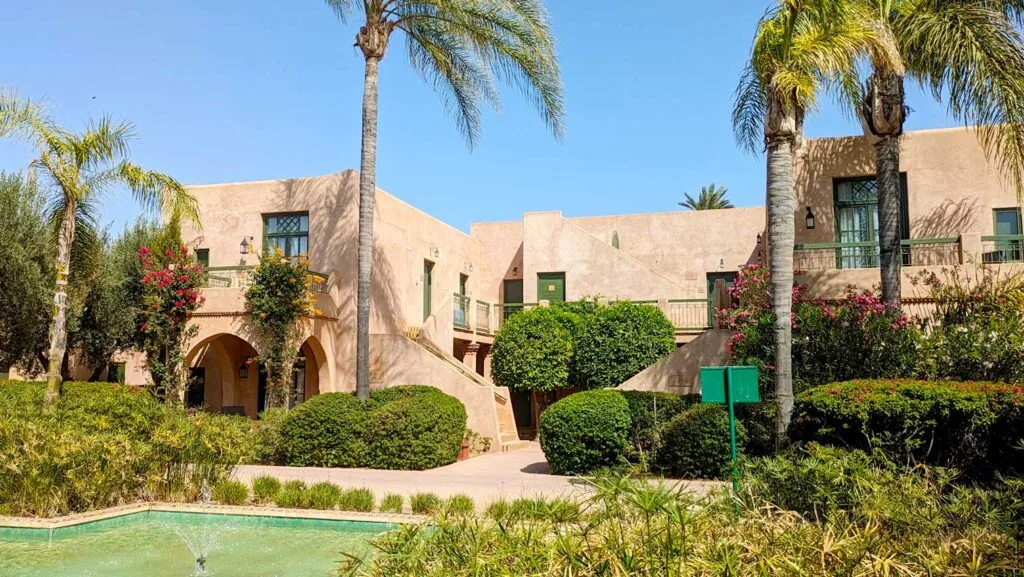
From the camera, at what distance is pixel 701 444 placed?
12648mm

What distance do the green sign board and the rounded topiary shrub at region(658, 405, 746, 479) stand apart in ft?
10.5

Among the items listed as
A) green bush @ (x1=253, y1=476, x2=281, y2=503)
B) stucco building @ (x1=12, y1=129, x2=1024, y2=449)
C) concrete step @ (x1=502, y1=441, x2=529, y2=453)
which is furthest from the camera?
concrete step @ (x1=502, y1=441, x2=529, y2=453)

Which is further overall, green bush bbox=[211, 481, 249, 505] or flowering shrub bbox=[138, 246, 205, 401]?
flowering shrub bbox=[138, 246, 205, 401]

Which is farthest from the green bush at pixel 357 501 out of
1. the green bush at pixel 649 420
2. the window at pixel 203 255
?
the window at pixel 203 255

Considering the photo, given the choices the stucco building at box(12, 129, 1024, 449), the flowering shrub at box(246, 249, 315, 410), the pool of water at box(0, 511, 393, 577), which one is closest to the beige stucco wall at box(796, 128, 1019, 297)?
the stucco building at box(12, 129, 1024, 449)

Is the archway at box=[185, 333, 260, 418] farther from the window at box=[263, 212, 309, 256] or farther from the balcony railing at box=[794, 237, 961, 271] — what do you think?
the balcony railing at box=[794, 237, 961, 271]

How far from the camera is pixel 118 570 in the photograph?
8.03m

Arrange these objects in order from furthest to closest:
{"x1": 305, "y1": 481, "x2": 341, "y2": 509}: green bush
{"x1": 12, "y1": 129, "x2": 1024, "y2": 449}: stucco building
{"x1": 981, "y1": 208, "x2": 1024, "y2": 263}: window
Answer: {"x1": 12, "y1": 129, "x2": 1024, "y2": 449}: stucco building
{"x1": 981, "y1": 208, "x2": 1024, "y2": 263}: window
{"x1": 305, "y1": 481, "x2": 341, "y2": 509}: green bush

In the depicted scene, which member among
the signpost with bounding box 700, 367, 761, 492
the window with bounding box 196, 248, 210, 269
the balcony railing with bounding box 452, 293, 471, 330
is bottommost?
the signpost with bounding box 700, 367, 761, 492

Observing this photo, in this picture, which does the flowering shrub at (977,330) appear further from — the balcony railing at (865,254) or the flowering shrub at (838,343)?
the balcony railing at (865,254)

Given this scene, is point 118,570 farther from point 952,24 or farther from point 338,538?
point 952,24

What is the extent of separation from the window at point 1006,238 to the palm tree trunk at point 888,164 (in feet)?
6.65

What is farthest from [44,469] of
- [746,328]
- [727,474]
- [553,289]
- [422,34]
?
[553,289]

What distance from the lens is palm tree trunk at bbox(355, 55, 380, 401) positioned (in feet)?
56.4
